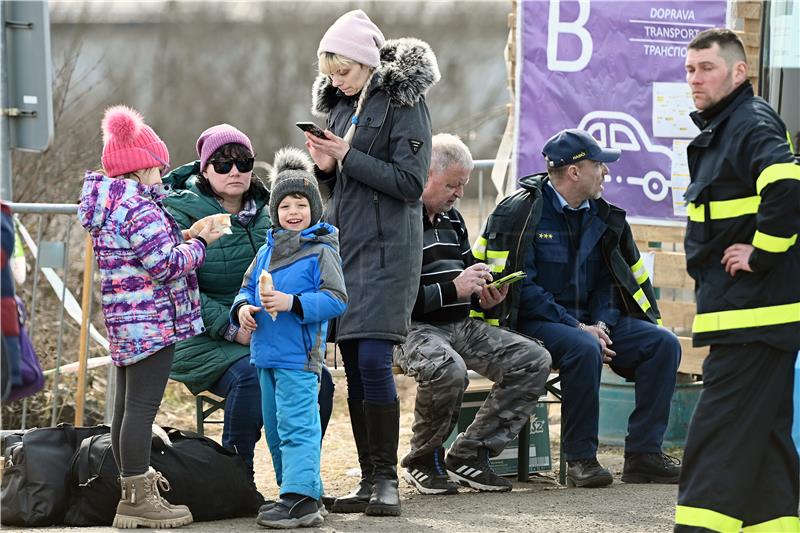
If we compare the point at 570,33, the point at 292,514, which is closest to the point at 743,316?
the point at 292,514

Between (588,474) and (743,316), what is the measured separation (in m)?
1.90

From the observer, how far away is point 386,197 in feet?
19.2

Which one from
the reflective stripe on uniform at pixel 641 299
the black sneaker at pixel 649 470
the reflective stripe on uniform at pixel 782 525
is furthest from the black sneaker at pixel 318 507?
the reflective stripe on uniform at pixel 641 299

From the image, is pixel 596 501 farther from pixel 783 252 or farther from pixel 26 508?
pixel 26 508

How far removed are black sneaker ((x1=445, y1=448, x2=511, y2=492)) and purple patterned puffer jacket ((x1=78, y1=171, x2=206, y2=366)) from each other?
1.80 m

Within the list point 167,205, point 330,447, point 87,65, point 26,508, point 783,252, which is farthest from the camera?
point 87,65

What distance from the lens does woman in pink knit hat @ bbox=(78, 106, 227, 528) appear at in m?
5.32

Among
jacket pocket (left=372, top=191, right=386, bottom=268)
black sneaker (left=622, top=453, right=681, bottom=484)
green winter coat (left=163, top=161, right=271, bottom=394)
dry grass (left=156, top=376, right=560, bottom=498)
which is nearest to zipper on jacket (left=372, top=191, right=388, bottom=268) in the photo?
jacket pocket (left=372, top=191, right=386, bottom=268)

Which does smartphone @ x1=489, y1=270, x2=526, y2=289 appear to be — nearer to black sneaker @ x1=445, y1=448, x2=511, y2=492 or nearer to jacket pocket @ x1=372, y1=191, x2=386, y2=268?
black sneaker @ x1=445, y1=448, x2=511, y2=492

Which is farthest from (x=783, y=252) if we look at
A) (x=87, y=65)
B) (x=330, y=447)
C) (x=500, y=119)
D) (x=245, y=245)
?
(x=500, y=119)

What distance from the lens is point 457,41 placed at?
60.0ft

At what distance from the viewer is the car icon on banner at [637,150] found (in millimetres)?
8117

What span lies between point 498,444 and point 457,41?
12.3 m

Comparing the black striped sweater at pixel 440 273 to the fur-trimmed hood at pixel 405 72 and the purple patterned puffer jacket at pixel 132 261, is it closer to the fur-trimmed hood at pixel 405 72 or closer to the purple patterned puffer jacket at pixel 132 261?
the fur-trimmed hood at pixel 405 72
